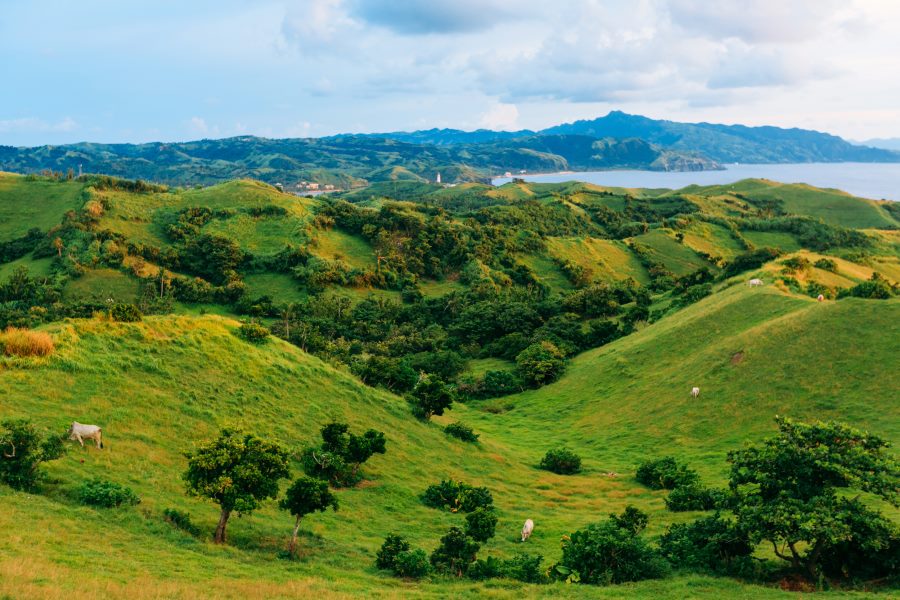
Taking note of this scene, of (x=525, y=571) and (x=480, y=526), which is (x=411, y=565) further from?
(x=480, y=526)

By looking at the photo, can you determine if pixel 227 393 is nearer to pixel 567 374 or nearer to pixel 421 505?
pixel 421 505

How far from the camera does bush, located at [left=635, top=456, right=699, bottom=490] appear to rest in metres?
34.3

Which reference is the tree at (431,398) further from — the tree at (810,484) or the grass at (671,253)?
the grass at (671,253)

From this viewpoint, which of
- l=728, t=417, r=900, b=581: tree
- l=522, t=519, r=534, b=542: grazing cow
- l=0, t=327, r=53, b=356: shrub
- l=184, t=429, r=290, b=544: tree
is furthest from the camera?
l=0, t=327, r=53, b=356: shrub

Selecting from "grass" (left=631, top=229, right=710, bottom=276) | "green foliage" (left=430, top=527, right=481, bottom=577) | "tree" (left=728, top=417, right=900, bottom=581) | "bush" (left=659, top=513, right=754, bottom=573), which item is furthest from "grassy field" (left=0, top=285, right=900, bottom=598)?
"grass" (left=631, top=229, right=710, bottom=276)

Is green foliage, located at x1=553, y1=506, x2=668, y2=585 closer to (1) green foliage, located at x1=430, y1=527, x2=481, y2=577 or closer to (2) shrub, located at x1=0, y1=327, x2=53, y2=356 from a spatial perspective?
(1) green foliage, located at x1=430, y1=527, x2=481, y2=577

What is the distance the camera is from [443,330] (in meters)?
97.1

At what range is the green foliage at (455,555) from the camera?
73.2 feet

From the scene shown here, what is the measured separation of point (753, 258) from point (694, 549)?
272ft

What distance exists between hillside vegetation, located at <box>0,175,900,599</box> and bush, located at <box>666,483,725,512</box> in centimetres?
51

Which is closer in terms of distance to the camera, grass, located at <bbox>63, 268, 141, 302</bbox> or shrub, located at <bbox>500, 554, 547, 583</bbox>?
shrub, located at <bbox>500, 554, 547, 583</bbox>

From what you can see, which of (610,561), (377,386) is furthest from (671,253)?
(610,561)

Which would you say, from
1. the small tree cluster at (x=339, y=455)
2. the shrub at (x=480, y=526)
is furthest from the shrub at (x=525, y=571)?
the small tree cluster at (x=339, y=455)

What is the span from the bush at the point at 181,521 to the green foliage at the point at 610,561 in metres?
13.7
